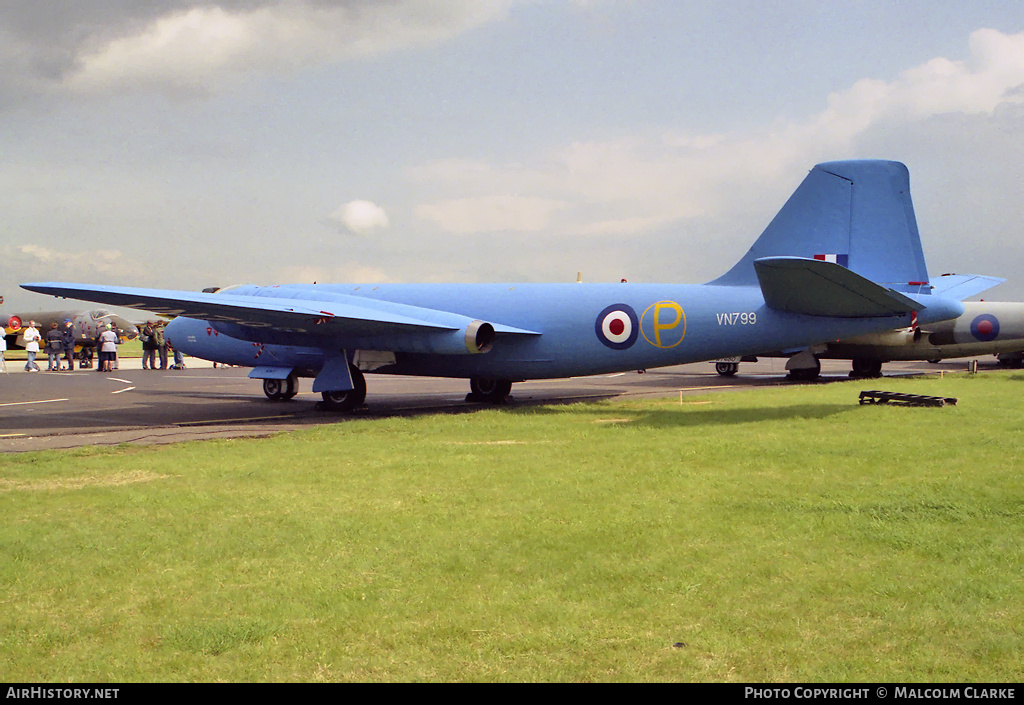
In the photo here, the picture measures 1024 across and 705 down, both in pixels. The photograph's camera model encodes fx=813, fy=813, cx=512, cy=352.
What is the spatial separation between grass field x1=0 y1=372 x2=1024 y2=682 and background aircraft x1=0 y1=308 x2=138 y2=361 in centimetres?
3645

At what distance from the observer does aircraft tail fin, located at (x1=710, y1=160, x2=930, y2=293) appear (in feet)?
47.8

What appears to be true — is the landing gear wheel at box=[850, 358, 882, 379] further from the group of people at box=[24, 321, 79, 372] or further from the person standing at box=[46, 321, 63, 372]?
the person standing at box=[46, 321, 63, 372]

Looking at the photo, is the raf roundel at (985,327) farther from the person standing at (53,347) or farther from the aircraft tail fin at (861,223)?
the person standing at (53,347)

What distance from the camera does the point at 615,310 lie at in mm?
16297

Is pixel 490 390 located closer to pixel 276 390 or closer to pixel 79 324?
pixel 276 390

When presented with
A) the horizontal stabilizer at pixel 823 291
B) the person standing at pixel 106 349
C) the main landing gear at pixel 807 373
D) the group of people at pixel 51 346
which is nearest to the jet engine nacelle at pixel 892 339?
the main landing gear at pixel 807 373

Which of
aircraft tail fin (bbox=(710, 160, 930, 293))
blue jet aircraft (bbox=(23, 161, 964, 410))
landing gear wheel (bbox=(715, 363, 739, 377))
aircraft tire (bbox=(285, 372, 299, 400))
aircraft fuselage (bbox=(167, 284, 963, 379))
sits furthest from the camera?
landing gear wheel (bbox=(715, 363, 739, 377))

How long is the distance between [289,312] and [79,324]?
3319 cm

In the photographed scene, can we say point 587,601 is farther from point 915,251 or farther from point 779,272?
point 915,251

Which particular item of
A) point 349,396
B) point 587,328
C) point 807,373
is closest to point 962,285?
point 807,373

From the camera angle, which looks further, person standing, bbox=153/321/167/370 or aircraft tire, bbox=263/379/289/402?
person standing, bbox=153/321/167/370

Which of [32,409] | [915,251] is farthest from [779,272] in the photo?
[32,409]

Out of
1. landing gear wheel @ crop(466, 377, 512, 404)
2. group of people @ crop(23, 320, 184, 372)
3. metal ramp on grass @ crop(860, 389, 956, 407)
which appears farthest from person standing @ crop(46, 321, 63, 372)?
metal ramp on grass @ crop(860, 389, 956, 407)

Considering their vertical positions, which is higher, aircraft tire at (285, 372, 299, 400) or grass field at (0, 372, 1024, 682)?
aircraft tire at (285, 372, 299, 400)
